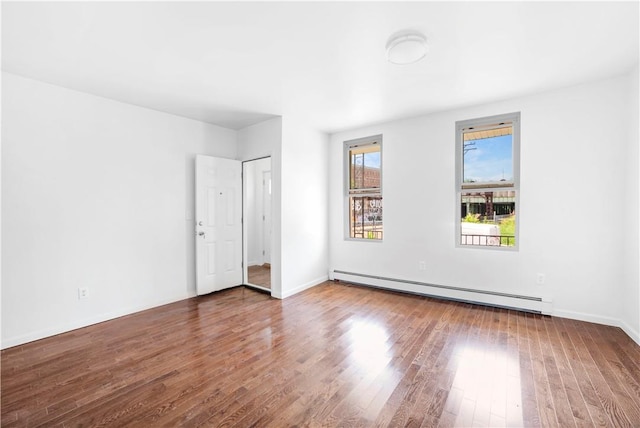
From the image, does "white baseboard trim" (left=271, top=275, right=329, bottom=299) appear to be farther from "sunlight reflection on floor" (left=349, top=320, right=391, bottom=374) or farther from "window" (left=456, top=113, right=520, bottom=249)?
"window" (left=456, top=113, right=520, bottom=249)

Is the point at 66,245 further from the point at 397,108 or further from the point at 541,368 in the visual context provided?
the point at 541,368

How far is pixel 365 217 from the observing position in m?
4.70

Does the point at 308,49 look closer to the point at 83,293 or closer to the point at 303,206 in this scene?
the point at 303,206

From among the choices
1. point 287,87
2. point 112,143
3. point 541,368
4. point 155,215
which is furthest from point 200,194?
point 541,368

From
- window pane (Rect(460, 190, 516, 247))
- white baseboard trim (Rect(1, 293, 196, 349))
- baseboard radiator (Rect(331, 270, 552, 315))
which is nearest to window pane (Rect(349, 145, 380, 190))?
window pane (Rect(460, 190, 516, 247))

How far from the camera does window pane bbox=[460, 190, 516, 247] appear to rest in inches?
137

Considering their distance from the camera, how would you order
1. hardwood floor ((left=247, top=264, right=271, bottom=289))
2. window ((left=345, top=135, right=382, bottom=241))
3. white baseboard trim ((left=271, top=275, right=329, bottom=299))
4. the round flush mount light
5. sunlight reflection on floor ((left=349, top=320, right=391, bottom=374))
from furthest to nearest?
1. hardwood floor ((left=247, top=264, right=271, bottom=289))
2. window ((left=345, top=135, right=382, bottom=241))
3. white baseboard trim ((left=271, top=275, right=329, bottom=299))
4. sunlight reflection on floor ((left=349, top=320, right=391, bottom=374))
5. the round flush mount light

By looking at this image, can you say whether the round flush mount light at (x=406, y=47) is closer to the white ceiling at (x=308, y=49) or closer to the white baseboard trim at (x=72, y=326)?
the white ceiling at (x=308, y=49)

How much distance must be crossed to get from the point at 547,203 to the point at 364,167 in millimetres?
2472

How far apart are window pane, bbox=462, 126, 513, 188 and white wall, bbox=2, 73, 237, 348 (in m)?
3.83

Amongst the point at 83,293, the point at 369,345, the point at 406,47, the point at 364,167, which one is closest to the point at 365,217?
the point at 364,167

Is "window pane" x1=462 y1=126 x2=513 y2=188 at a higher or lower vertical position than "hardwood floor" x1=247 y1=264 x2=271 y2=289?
higher

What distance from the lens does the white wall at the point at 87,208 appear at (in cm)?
264

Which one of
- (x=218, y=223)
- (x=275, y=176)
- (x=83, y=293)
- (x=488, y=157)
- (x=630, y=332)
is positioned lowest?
(x=630, y=332)
